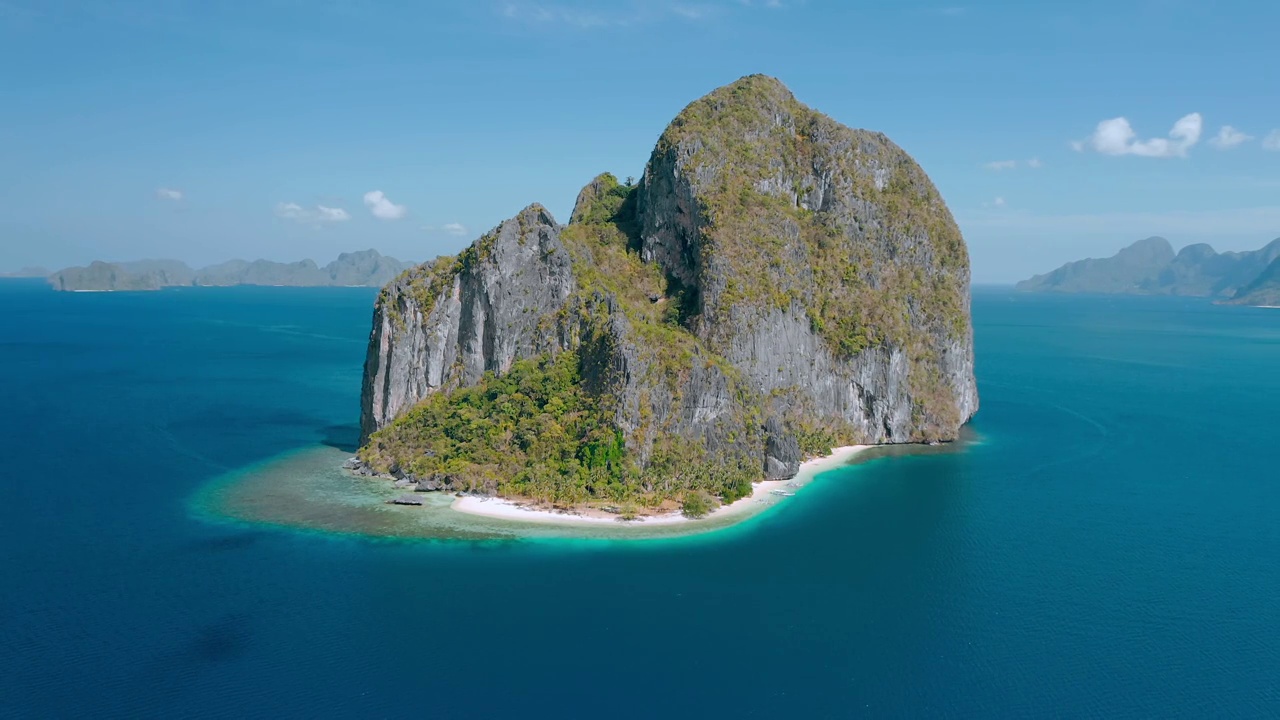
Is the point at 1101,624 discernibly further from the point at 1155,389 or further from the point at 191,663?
the point at 1155,389

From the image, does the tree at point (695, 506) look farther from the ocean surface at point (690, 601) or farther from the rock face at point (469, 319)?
the rock face at point (469, 319)

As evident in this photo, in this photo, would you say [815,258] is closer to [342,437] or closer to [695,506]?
[695,506]

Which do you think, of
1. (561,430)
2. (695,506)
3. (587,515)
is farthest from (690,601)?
(561,430)

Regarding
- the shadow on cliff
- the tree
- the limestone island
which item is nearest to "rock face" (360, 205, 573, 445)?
the limestone island

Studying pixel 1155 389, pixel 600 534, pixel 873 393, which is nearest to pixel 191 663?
pixel 600 534

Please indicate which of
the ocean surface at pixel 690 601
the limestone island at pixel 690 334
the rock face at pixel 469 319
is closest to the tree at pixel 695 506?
the limestone island at pixel 690 334

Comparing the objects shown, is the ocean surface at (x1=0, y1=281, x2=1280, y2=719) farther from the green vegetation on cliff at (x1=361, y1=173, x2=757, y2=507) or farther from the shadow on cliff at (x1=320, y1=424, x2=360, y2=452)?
the green vegetation on cliff at (x1=361, y1=173, x2=757, y2=507)

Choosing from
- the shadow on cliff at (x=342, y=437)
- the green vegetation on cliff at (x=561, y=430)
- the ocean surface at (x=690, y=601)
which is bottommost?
the ocean surface at (x=690, y=601)
